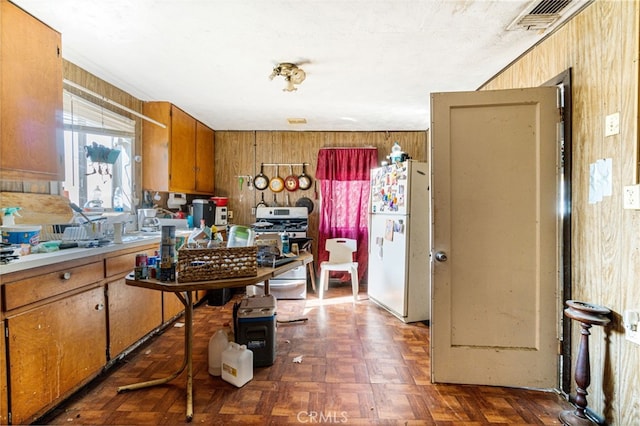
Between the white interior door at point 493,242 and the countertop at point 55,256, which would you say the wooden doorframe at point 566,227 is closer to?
the white interior door at point 493,242

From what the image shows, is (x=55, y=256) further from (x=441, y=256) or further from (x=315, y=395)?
(x=441, y=256)

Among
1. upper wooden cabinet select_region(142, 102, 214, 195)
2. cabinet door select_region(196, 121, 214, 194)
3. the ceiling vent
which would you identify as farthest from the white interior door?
cabinet door select_region(196, 121, 214, 194)

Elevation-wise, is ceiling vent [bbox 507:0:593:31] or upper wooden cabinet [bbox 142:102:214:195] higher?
ceiling vent [bbox 507:0:593:31]

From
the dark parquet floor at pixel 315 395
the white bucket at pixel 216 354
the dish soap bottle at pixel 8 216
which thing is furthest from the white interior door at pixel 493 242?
the dish soap bottle at pixel 8 216

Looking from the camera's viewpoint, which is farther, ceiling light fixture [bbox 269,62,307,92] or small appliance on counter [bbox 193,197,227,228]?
small appliance on counter [bbox 193,197,227,228]

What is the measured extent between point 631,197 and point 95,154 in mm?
3520

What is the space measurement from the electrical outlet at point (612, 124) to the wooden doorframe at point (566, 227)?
0.75 feet

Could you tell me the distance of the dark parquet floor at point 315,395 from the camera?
1577mm

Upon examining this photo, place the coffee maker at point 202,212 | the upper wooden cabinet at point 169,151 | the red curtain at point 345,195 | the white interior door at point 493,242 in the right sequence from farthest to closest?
the red curtain at point 345,195 → the coffee maker at point 202,212 → the upper wooden cabinet at point 169,151 → the white interior door at point 493,242

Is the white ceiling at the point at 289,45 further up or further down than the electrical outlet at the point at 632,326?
further up

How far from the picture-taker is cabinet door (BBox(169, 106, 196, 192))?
326 cm

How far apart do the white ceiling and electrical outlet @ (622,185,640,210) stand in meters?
1.05

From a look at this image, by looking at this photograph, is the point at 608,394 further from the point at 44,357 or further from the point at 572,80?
the point at 44,357

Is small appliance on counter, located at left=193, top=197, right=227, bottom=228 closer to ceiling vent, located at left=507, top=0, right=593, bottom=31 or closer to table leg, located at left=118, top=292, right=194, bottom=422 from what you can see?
table leg, located at left=118, top=292, right=194, bottom=422
